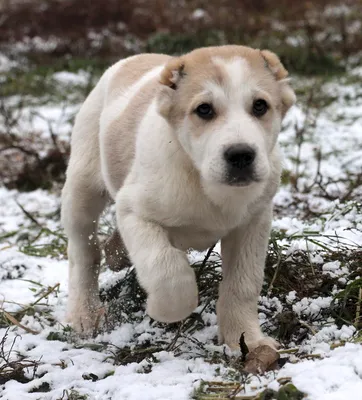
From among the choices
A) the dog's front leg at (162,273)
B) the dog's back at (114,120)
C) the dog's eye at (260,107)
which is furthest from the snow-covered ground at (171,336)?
the dog's eye at (260,107)

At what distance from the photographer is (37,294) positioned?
4.50m

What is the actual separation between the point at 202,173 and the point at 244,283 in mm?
697

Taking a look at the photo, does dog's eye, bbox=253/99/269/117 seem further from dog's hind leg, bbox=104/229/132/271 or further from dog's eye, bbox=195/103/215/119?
dog's hind leg, bbox=104/229/132/271

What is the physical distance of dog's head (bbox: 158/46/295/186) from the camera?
2947mm

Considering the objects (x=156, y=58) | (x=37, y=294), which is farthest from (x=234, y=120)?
(x=37, y=294)

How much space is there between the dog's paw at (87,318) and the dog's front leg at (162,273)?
0.85m

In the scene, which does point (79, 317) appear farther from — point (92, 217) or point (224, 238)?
→ point (224, 238)

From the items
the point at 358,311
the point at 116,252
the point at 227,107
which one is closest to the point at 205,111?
the point at 227,107

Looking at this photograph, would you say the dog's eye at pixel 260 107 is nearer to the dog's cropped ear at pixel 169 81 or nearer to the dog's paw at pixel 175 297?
the dog's cropped ear at pixel 169 81

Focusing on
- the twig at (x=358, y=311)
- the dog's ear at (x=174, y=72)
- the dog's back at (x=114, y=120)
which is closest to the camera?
the twig at (x=358, y=311)

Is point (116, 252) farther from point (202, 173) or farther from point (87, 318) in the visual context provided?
point (202, 173)

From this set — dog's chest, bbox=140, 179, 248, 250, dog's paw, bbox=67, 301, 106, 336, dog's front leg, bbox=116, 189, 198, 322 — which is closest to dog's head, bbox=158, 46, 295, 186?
dog's chest, bbox=140, 179, 248, 250

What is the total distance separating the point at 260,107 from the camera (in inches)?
124

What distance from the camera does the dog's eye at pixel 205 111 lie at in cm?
310
